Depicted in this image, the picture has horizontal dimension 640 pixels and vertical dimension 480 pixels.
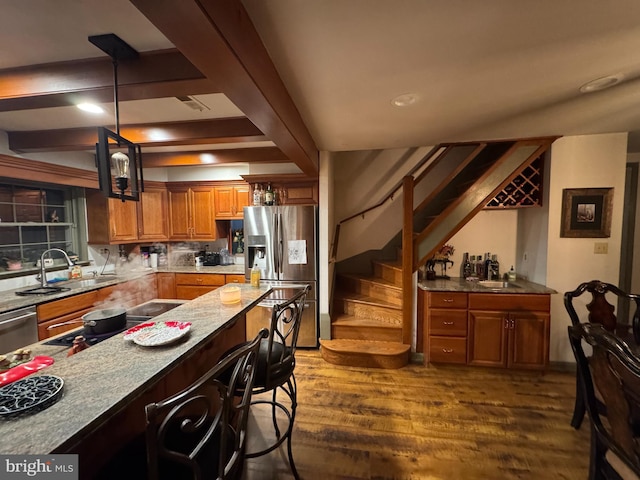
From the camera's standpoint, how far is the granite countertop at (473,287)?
2777 mm

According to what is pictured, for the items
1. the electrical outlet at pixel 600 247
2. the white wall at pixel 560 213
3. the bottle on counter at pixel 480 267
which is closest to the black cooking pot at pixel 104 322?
the bottle on counter at pixel 480 267

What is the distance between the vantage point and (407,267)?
308 cm

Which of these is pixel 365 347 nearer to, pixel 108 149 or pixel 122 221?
pixel 108 149

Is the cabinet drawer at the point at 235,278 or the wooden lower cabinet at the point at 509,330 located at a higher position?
the cabinet drawer at the point at 235,278

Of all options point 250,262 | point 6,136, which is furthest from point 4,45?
point 250,262

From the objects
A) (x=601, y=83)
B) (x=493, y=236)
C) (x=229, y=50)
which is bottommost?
(x=493, y=236)

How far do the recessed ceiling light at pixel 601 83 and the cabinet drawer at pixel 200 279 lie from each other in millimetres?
3981

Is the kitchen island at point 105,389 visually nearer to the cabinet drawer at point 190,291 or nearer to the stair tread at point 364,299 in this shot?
the stair tread at point 364,299

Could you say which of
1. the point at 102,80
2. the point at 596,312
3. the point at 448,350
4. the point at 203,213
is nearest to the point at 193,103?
the point at 102,80

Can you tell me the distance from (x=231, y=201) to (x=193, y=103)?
82.7 inches

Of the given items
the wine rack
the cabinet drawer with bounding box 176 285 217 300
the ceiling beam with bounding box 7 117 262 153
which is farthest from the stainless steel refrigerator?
the wine rack

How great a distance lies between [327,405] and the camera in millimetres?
2369

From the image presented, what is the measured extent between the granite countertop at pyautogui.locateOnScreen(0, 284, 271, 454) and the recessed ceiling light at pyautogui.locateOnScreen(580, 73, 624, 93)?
8.54 feet

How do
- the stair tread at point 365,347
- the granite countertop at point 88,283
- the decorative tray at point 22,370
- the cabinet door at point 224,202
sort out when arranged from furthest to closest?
the cabinet door at point 224,202 < the stair tread at point 365,347 < the granite countertop at point 88,283 < the decorative tray at point 22,370
